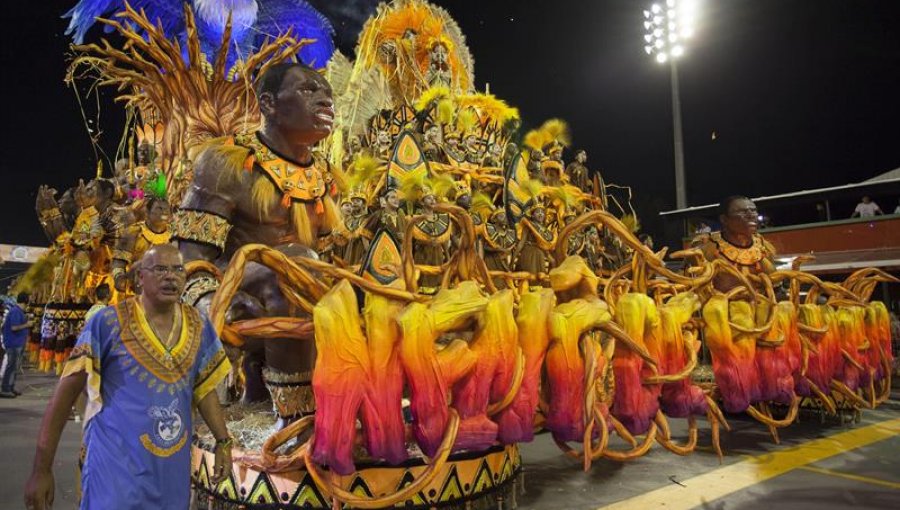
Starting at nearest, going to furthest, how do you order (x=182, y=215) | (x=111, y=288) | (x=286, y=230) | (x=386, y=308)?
(x=386, y=308)
(x=182, y=215)
(x=286, y=230)
(x=111, y=288)

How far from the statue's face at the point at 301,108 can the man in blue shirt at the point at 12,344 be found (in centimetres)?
639

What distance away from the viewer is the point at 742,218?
4.64 m

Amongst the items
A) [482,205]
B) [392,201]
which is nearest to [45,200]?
[392,201]

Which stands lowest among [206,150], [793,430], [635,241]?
[793,430]

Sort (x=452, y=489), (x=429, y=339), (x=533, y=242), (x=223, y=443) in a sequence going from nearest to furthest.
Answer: (x=223, y=443), (x=429, y=339), (x=452, y=489), (x=533, y=242)

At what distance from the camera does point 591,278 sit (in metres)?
2.67

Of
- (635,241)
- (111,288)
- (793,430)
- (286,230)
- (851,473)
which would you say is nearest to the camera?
(286,230)

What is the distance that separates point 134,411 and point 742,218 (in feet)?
14.8

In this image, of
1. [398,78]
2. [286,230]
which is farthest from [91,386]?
[398,78]

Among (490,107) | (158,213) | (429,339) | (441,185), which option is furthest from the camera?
(490,107)

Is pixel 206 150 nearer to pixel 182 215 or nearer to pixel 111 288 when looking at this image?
pixel 182 215

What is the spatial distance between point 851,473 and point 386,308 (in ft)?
11.1

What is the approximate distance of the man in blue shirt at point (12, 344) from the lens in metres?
6.76

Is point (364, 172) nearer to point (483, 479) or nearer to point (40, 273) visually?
point (40, 273)
